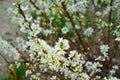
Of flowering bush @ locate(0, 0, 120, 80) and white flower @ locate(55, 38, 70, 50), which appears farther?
flowering bush @ locate(0, 0, 120, 80)

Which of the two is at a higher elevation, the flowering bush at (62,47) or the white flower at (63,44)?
the flowering bush at (62,47)

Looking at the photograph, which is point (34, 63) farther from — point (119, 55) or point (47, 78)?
point (119, 55)

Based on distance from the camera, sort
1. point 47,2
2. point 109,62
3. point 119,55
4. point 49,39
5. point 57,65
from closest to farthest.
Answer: point 57,65 < point 47,2 < point 109,62 < point 49,39 < point 119,55

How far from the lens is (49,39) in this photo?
146 inches

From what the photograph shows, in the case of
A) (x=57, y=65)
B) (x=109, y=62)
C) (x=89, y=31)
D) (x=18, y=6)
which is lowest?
(x=57, y=65)

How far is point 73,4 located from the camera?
305cm

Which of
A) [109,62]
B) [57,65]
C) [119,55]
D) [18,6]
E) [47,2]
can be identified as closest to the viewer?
[57,65]

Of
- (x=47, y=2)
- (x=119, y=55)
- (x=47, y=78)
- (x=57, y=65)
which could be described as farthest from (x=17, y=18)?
(x=119, y=55)

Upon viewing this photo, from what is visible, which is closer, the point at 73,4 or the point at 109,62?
the point at 73,4

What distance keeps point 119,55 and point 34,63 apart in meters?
1.31

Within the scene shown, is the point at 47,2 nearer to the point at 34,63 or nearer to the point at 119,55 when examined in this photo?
the point at 34,63

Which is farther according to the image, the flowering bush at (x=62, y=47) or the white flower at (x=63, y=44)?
the flowering bush at (x=62, y=47)

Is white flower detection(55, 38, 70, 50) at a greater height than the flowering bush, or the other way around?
the flowering bush

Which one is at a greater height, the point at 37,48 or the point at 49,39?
the point at 49,39
